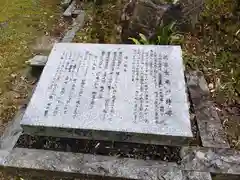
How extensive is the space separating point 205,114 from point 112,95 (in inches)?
39.4

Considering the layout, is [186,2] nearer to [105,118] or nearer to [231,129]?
[231,129]

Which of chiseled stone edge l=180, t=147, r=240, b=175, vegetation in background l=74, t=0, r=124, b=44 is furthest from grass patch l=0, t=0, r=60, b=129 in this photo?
chiseled stone edge l=180, t=147, r=240, b=175

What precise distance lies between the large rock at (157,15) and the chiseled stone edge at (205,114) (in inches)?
36.0

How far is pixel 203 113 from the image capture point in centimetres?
314

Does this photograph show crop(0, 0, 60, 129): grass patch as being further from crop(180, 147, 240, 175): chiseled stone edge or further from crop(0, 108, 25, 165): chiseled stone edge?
crop(180, 147, 240, 175): chiseled stone edge

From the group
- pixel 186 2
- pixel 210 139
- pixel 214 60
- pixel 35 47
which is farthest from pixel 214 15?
pixel 35 47

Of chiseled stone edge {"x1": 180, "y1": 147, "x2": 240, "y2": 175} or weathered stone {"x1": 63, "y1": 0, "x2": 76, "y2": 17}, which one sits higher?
weathered stone {"x1": 63, "y1": 0, "x2": 76, "y2": 17}

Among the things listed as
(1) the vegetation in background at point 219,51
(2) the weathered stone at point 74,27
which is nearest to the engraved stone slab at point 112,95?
(1) the vegetation in background at point 219,51

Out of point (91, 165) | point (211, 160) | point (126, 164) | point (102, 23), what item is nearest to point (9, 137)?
point (91, 165)

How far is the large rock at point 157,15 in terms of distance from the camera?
407 cm

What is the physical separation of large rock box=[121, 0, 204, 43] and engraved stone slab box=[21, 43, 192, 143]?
2.46 feet

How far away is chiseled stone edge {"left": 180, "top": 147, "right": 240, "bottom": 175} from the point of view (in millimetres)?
2609

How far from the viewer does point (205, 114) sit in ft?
10.3

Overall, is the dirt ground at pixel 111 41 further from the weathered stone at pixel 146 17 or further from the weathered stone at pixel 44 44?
the weathered stone at pixel 146 17
